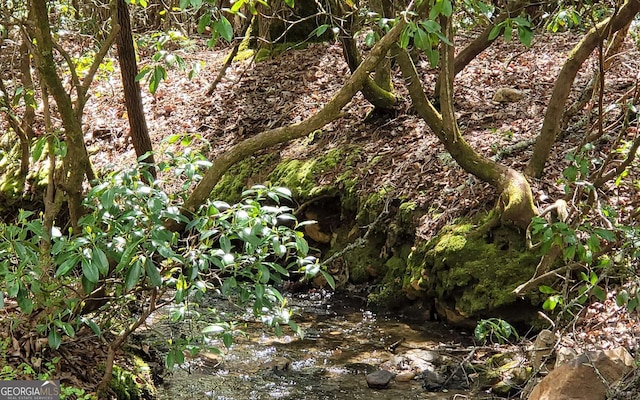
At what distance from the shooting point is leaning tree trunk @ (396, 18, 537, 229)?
5.45 metres

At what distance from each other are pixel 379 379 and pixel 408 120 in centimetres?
381

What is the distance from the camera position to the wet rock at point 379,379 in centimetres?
480

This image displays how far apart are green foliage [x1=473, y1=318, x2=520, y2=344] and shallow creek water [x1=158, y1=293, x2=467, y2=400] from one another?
17.0 inches

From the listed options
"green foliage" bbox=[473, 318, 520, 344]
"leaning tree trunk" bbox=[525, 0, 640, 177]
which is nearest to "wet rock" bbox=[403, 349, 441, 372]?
"green foliage" bbox=[473, 318, 520, 344]

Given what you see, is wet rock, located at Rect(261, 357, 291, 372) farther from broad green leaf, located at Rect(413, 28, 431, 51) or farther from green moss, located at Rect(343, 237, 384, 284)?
broad green leaf, located at Rect(413, 28, 431, 51)

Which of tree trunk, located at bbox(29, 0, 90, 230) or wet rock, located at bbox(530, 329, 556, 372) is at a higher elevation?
tree trunk, located at bbox(29, 0, 90, 230)

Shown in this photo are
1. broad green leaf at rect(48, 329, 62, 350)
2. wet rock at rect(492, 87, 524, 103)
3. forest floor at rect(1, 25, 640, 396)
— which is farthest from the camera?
wet rock at rect(492, 87, 524, 103)

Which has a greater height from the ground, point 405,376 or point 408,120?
point 408,120

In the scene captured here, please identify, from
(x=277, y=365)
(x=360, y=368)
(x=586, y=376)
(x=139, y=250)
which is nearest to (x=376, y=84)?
(x=360, y=368)

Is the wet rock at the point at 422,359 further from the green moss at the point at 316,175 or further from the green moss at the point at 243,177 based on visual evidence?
the green moss at the point at 243,177

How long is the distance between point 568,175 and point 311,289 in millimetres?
3836

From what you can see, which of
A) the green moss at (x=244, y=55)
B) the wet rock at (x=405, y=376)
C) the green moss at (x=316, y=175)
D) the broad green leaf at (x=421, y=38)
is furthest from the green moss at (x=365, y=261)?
the green moss at (x=244, y=55)

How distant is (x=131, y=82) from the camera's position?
7.25 metres

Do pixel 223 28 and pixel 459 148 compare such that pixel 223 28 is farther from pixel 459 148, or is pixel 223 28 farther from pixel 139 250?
pixel 459 148
